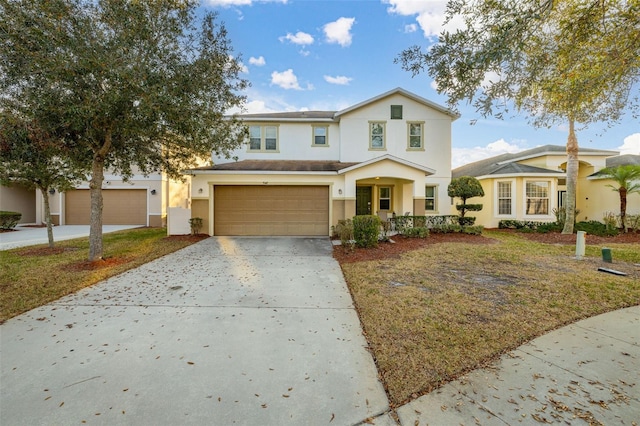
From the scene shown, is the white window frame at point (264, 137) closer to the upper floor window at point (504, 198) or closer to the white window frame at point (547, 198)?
the upper floor window at point (504, 198)

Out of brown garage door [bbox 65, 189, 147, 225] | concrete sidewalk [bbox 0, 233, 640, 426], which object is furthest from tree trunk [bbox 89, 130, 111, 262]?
brown garage door [bbox 65, 189, 147, 225]

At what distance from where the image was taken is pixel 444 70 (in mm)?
4770

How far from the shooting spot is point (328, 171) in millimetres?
12328

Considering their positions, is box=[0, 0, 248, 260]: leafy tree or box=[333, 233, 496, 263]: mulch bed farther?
box=[333, 233, 496, 263]: mulch bed

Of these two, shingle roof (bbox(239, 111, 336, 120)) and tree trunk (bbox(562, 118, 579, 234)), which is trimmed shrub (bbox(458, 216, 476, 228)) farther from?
shingle roof (bbox(239, 111, 336, 120))

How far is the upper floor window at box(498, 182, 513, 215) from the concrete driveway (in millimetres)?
14030

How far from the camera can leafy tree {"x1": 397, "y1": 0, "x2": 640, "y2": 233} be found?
4.38 metres

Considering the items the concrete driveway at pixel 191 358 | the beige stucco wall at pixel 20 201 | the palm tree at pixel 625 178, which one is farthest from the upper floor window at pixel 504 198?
the beige stucco wall at pixel 20 201

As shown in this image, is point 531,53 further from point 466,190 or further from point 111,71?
point 111,71

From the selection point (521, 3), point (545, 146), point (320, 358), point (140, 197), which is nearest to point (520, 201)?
point (545, 146)

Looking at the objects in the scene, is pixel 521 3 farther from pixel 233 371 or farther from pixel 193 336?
pixel 193 336

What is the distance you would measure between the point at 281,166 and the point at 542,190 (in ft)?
46.8

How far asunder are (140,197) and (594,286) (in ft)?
68.3

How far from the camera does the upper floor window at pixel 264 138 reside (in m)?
14.7
